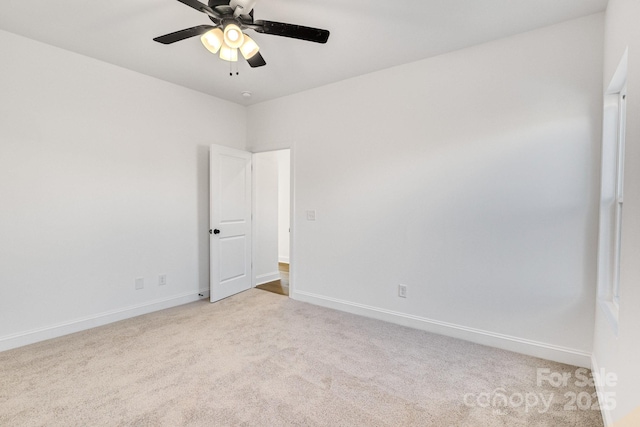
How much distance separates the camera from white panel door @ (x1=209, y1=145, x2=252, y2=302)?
386 cm

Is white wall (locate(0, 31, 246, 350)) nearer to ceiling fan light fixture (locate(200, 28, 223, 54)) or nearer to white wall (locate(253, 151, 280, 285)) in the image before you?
white wall (locate(253, 151, 280, 285))

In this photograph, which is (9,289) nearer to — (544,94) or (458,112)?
(458,112)

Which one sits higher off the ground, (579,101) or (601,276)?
(579,101)

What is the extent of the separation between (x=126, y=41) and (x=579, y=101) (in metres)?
3.87

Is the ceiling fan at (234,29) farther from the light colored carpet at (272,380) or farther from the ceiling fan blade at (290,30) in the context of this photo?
the light colored carpet at (272,380)

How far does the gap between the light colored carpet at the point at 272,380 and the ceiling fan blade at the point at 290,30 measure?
2351mm

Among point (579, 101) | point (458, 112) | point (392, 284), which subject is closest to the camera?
point (579, 101)

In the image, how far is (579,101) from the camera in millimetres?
2295

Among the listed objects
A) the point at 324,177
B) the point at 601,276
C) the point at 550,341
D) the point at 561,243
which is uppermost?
the point at 324,177

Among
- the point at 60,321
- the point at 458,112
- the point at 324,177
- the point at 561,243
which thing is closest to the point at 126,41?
the point at 324,177

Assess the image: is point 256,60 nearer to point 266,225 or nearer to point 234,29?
point 234,29

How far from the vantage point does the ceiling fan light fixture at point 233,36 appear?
1903 millimetres

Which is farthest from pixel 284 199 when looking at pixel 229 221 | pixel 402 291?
pixel 402 291

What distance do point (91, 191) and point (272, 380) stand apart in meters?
2.63
